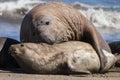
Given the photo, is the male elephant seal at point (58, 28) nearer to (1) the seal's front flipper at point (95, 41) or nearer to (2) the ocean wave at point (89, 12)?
(1) the seal's front flipper at point (95, 41)

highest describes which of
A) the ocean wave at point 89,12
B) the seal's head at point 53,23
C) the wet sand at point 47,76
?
the seal's head at point 53,23

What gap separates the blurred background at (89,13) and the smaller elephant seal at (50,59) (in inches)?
276

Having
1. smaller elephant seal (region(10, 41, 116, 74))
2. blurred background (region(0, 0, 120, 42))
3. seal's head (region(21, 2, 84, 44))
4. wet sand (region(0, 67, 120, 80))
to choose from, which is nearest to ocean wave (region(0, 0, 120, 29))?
blurred background (region(0, 0, 120, 42))

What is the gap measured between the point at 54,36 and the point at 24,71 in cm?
105

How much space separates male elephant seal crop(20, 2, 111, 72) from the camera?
10531 millimetres

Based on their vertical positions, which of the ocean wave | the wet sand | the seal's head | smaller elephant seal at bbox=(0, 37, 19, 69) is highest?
the seal's head

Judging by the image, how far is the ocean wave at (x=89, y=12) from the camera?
22.4 m

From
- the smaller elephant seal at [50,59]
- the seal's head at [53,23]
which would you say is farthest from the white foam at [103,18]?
the smaller elephant seal at [50,59]

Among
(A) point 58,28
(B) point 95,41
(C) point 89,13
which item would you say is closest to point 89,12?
(C) point 89,13

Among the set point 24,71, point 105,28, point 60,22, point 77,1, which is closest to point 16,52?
point 24,71

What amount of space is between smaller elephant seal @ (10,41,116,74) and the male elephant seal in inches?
17.2

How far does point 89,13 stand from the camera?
24719 millimetres

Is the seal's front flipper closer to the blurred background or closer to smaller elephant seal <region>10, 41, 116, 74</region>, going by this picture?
smaller elephant seal <region>10, 41, 116, 74</region>

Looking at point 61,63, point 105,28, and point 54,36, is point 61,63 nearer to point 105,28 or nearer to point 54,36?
point 54,36
